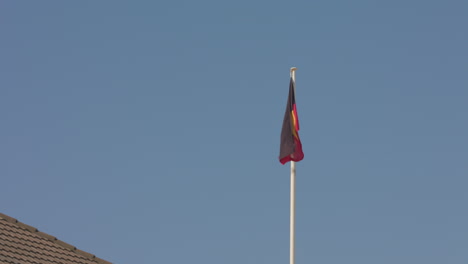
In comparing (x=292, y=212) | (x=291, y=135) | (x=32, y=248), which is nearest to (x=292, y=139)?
(x=291, y=135)

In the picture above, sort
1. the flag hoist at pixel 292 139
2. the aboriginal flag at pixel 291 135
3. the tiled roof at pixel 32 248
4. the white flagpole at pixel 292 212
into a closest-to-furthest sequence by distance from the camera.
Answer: the white flagpole at pixel 292 212
the tiled roof at pixel 32 248
the flag hoist at pixel 292 139
the aboriginal flag at pixel 291 135

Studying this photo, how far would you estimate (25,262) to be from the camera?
52.3 ft

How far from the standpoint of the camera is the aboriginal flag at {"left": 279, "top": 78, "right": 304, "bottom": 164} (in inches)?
656

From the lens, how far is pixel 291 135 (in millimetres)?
16875

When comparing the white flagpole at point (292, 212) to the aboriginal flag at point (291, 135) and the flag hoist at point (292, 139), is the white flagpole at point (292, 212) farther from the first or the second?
the aboriginal flag at point (291, 135)

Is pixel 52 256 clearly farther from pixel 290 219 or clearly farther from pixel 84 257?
pixel 290 219

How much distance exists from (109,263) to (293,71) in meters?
5.97

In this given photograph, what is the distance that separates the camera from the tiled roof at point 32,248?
16062mm

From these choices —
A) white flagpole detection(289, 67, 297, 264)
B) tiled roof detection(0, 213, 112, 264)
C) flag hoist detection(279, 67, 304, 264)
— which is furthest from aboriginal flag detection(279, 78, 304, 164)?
tiled roof detection(0, 213, 112, 264)

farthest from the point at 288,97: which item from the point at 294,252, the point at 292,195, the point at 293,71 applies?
the point at 294,252

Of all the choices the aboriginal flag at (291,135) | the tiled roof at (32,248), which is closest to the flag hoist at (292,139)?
the aboriginal flag at (291,135)

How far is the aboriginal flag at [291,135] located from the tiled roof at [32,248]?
4970mm

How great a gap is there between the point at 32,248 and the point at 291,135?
19.3ft

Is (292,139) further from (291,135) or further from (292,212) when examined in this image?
(292,212)
